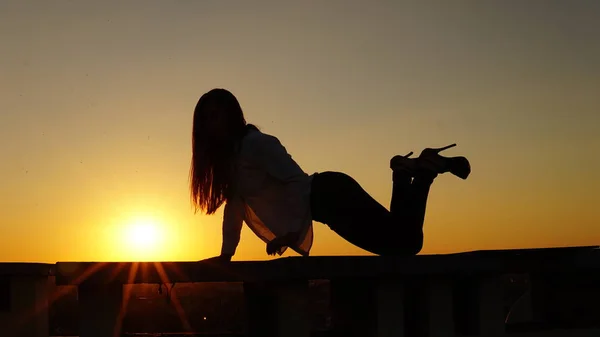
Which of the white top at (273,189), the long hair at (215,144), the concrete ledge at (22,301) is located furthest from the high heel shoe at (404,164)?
the concrete ledge at (22,301)

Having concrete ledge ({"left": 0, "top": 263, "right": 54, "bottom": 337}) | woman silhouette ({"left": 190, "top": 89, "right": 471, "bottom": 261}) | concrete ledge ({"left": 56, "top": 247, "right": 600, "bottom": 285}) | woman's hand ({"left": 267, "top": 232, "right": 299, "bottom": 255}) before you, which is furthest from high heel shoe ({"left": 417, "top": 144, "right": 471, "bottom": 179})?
concrete ledge ({"left": 0, "top": 263, "right": 54, "bottom": 337})

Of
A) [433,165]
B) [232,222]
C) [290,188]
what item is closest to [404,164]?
[433,165]

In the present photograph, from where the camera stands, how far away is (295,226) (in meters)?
4.39

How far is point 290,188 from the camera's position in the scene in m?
4.44

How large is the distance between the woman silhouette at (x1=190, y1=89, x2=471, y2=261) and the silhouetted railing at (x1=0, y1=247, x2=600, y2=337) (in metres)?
0.41

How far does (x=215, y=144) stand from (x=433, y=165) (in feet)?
4.25

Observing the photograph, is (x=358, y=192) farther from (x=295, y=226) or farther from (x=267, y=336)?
(x=267, y=336)

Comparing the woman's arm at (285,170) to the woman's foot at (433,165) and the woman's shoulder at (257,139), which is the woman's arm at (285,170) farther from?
the woman's foot at (433,165)

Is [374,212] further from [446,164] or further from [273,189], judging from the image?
[273,189]

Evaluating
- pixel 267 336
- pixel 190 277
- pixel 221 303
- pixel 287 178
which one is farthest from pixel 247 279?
pixel 221 303

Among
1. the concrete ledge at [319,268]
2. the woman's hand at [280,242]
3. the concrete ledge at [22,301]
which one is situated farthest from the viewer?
the concrete ledge at [22,301]

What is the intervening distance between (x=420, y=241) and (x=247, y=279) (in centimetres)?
141

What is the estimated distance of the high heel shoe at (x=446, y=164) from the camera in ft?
14.3

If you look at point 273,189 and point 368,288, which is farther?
point 273,189
